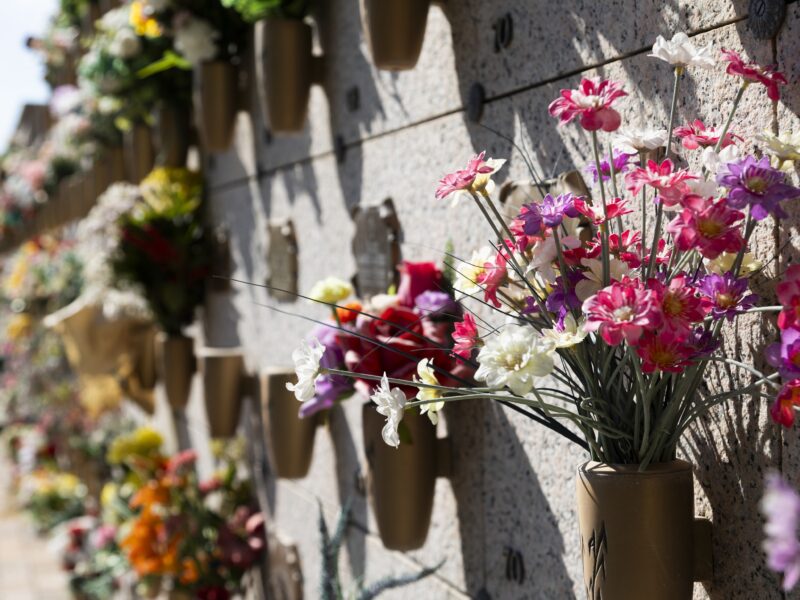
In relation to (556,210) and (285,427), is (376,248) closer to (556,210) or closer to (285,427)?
(285,427)

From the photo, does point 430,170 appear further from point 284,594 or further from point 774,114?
point 284,594

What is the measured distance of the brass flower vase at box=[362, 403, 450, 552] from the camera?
1.59 metres

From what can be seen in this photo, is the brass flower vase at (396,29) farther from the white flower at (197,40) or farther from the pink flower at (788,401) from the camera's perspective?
the white flower at (197,40)

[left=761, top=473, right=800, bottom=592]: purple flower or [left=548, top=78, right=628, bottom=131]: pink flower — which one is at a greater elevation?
[left=548, top=78, right=628, bottom=131]: pink flower

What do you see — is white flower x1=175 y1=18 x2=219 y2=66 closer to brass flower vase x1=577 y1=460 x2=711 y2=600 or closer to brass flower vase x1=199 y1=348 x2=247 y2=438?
brass flower vase x1=199 y1=348 x2=247 y2=438

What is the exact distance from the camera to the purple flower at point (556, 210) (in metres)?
0.93

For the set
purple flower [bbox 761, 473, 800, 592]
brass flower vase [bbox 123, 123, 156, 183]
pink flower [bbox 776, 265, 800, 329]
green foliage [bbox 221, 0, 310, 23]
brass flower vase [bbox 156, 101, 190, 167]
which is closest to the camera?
purple flower [bbox 761, 473, 800, 592]

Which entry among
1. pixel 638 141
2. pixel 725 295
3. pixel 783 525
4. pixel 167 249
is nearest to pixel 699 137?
pixel 638 141

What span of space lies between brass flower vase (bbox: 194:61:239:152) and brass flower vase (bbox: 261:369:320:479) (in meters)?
0.95

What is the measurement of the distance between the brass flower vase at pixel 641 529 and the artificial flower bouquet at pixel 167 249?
244cm

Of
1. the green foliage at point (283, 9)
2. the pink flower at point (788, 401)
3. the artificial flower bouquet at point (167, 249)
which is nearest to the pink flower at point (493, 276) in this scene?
the pink flower at point (788, 401)

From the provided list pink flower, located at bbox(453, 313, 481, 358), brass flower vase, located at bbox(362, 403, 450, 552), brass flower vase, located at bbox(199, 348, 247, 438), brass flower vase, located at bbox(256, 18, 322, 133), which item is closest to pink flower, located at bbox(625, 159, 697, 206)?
pink flower, located at bbox(453, 313, 481, 358)

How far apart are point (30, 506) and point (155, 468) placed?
345cm

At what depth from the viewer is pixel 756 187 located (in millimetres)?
818
